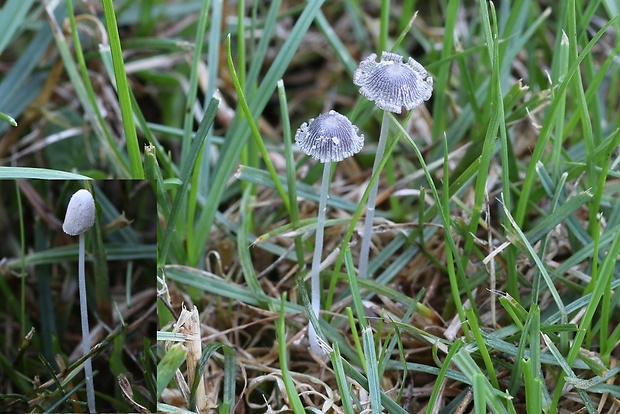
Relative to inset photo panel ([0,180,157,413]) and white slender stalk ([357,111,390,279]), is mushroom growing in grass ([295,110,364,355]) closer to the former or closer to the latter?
white slender stalk ([357,111,390,279])

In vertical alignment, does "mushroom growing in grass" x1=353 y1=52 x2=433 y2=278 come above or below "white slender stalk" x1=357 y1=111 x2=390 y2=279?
above

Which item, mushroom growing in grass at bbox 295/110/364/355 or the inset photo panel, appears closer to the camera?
mushroom growing in grass at bbox 295/110/364/355

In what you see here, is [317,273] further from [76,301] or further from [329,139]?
[76,301]

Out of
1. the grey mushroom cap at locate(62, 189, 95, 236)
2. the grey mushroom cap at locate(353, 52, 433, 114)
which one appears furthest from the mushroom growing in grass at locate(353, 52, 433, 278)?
the grey mushroom cap at locate(62, 189, 95, 236)

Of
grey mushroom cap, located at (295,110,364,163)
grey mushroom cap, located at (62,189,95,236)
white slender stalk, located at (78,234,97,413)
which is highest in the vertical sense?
grey mushroom cap, located at (295,110,364,163)

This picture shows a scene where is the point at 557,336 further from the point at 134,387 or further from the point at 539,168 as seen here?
the point at 134,387

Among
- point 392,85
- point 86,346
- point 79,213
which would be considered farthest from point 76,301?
point 392,85
